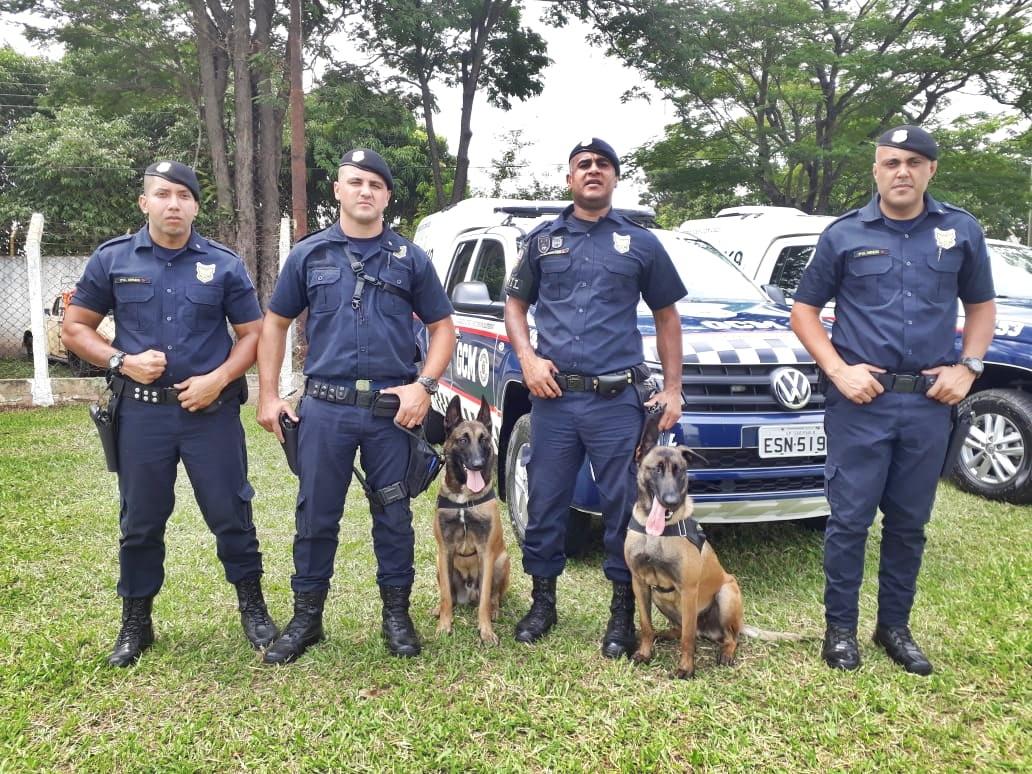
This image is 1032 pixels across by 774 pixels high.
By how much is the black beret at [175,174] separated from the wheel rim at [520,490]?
2212mm

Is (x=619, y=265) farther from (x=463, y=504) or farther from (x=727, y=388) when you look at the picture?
(x=463, y=504)

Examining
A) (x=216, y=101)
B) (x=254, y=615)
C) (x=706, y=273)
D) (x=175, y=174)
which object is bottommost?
(x=254, y=615)

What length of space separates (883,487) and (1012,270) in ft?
14.9

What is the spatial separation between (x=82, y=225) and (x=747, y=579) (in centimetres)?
1462

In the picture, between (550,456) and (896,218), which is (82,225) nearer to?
(550,456)

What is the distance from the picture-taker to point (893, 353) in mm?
2900

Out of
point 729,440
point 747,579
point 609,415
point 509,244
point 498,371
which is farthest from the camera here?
point 509,244

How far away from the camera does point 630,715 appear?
2707 millimetres

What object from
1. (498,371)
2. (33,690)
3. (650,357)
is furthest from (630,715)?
(498,371)

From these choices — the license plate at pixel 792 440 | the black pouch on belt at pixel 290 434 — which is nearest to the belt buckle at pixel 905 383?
the license plate at pixel 792 440

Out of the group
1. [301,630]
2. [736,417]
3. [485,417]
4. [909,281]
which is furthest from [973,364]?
[301,630]

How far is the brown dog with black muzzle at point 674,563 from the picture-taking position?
9.62ft

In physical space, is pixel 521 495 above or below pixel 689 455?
below

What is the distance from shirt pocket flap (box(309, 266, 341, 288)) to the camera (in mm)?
3025
